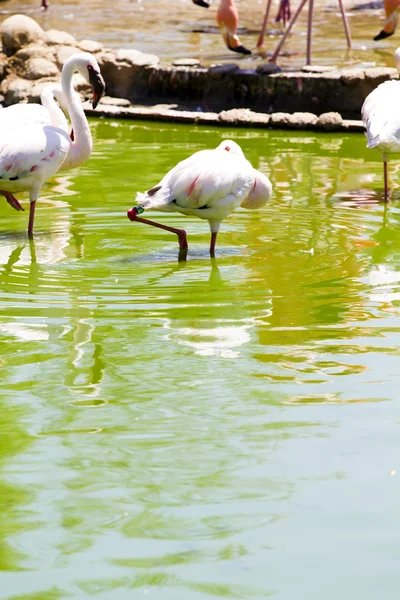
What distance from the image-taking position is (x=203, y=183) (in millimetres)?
5855

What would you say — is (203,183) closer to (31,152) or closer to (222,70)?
(31,152)

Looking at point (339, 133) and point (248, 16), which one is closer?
point (339, 133)

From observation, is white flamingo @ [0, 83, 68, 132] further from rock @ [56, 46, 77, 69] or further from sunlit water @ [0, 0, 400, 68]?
sunlit water @ [0, 0, 400, 68]

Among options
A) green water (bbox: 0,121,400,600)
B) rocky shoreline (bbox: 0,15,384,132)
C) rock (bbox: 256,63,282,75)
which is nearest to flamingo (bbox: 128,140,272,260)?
green water (bbox: 0,121,400,600)

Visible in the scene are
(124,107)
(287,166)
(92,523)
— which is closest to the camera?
(92,523)

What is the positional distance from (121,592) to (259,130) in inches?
335

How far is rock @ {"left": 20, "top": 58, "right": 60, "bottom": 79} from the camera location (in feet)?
39.5

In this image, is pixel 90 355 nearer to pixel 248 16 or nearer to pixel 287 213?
pixel 287 213

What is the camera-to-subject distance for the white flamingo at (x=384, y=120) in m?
7.31

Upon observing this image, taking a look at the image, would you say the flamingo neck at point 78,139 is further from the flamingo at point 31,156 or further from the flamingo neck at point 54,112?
the flamingo at point 31,156

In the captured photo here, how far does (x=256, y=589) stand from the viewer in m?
2.75

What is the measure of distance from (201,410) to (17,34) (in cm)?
945

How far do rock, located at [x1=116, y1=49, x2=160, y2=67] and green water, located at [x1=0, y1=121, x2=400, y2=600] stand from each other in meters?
5.40

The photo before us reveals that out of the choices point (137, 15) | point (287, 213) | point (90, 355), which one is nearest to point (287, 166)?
point (287, 213)
